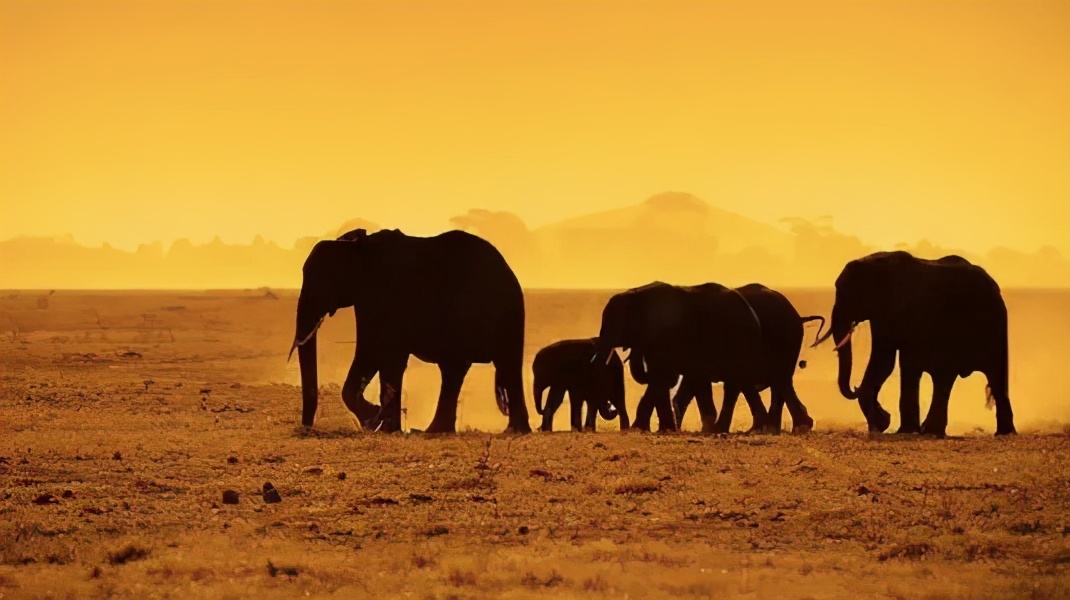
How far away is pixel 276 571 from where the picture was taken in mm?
13516

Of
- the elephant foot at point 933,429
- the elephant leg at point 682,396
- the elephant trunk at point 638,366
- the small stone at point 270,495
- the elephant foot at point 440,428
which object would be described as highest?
the elephant trunk at point 638,366

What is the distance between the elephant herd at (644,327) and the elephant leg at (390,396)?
0.08ft

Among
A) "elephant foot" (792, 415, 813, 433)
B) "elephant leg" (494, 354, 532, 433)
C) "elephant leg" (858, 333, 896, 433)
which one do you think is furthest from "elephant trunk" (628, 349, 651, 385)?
"elephant leg" (858, 333, 896, 433)

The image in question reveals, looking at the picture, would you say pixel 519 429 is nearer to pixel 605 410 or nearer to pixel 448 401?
pixel 448 401

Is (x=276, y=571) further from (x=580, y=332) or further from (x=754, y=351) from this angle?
(x=580, y=332)

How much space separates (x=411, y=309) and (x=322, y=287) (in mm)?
1569

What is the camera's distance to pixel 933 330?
2508 cm

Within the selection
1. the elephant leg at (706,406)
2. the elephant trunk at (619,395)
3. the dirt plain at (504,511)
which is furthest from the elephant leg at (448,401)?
the elephant trunk at (619,395)

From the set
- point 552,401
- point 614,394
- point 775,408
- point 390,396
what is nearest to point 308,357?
point 390,396

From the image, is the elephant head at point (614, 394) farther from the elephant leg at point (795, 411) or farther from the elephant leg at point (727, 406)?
the elephant leg at point (795, 411)

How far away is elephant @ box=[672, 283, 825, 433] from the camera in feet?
87.3

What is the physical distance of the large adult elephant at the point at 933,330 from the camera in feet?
82.2

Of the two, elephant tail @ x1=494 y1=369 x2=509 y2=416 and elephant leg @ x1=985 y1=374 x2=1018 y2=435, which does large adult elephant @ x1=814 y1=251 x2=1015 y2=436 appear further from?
elephant tail @ x1=494 y1=369 x2=509 y2=416

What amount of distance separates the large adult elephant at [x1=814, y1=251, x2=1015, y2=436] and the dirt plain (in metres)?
2.28
